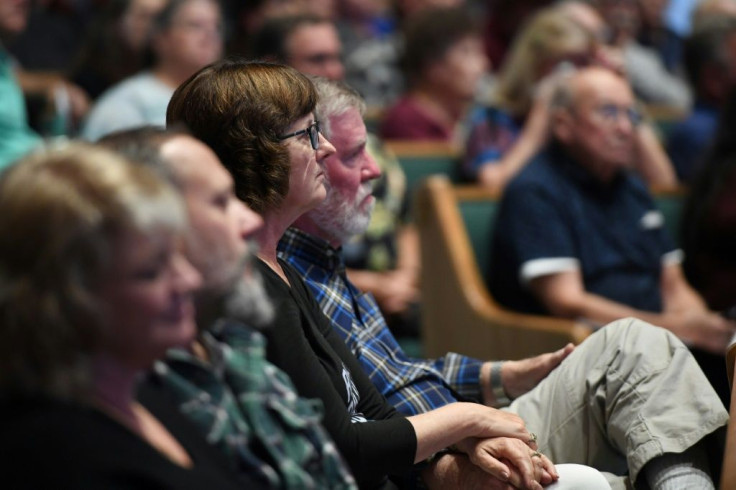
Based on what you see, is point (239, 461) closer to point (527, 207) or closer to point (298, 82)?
point (298, 82)

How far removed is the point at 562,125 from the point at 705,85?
4.12 feet

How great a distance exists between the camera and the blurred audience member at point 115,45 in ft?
12.9

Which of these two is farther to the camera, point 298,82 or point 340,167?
point 340,167

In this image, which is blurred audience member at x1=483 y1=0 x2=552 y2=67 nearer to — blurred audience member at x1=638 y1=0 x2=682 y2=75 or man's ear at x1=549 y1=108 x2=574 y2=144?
blurred audience member at x1=638 y1=0 x2=682 y2=75

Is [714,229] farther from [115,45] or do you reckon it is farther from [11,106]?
[115,45]

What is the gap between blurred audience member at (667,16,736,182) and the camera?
14.1ft

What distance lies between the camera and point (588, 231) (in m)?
3.26

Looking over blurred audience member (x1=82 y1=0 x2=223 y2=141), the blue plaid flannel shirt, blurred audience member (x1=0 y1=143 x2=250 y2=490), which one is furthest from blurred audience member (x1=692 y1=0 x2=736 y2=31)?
blurred audience member (x1=0 y1=143 x2=250 y2=490)

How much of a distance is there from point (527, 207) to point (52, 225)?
2.23 metres

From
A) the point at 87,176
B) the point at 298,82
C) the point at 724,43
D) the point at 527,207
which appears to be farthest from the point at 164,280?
the point at 724,43

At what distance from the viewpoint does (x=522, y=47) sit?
4.21 meters

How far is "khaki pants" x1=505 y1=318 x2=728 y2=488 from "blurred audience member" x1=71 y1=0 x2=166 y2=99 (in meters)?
2.23

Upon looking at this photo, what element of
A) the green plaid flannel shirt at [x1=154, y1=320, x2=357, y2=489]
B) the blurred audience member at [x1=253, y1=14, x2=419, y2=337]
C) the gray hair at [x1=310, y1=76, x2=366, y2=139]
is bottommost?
the blurred audience member at [x1=253, y1=14, x2=419, y2=337]

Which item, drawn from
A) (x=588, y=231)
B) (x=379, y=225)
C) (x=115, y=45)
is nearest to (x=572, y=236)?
(x=588, y=231)
